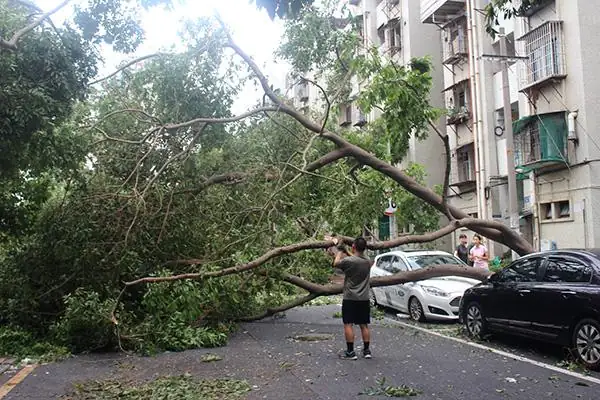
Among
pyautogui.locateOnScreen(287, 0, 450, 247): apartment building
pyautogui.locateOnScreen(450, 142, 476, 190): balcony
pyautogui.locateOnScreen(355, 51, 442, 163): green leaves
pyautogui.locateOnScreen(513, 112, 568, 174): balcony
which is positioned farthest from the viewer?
pyautogui.locateOnScreen(287, 0, 450, 247): apartment building

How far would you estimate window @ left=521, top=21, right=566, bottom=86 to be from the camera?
17938 millimetres

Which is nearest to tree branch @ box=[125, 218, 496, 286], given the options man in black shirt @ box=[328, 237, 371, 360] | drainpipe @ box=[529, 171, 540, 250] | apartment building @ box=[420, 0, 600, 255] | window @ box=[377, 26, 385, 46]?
man in black shirt @ box=[328, 237, 371, 360]

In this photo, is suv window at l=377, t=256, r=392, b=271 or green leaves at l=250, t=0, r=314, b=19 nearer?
green leaves at l=250, t=0, r=314, b=19

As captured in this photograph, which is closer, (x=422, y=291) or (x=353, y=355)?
(x=353, y=355)

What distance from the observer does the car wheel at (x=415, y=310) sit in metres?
12.5

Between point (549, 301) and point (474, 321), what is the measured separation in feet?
6.84

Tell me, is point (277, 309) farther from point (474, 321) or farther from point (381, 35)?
point (381, 35)

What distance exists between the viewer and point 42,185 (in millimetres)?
12953

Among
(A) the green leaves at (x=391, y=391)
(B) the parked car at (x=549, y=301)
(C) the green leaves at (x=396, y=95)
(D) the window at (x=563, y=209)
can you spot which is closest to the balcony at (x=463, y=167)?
(D) the window at (x=563, y=209)

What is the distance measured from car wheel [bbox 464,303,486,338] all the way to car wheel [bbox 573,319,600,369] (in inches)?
85.0

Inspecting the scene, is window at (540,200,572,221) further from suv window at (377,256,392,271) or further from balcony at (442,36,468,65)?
balcony at (442,36,468,65)

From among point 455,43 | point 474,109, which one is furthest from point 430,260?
point 455,43

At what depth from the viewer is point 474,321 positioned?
10156mm

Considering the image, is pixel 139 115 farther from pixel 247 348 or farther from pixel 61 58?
pixel 247 348
